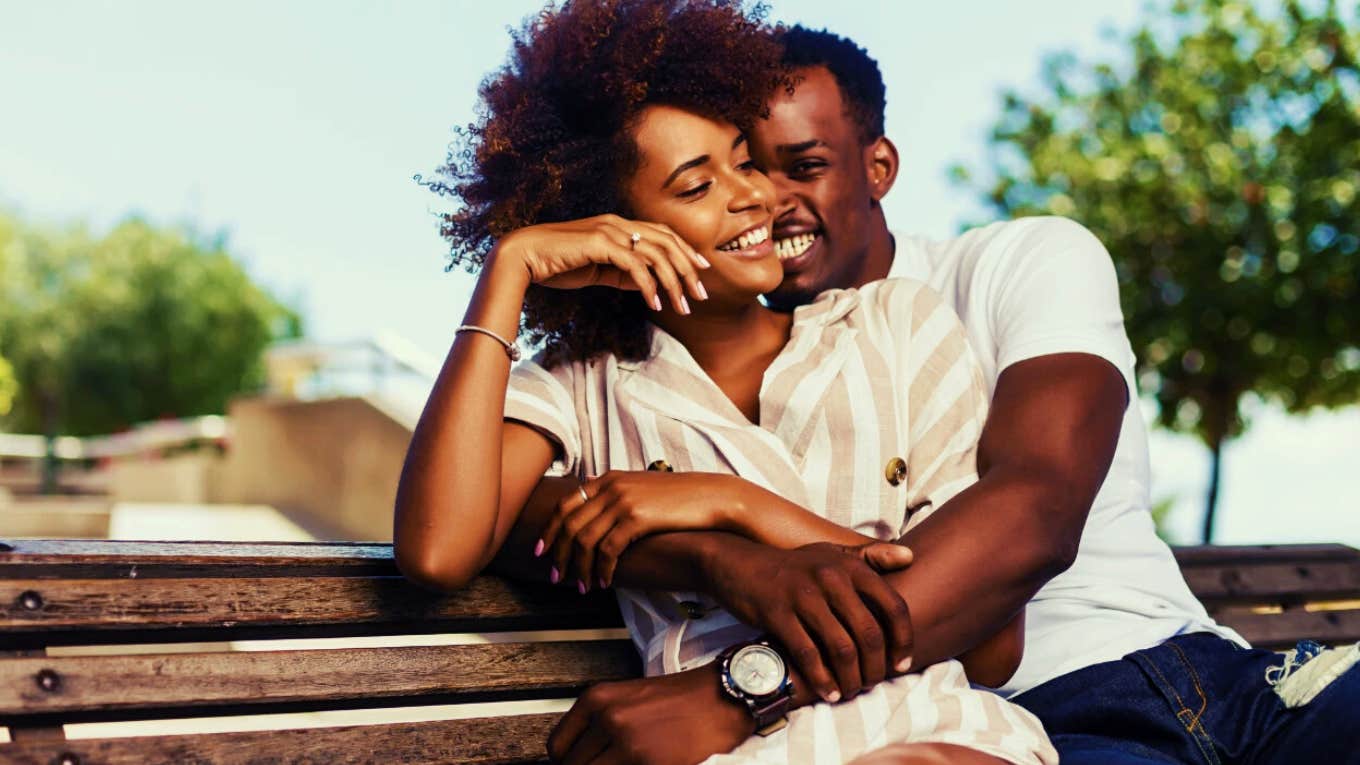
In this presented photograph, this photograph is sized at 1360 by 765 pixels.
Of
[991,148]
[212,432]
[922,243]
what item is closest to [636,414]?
[922,243]

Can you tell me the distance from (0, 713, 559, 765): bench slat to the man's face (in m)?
1.23

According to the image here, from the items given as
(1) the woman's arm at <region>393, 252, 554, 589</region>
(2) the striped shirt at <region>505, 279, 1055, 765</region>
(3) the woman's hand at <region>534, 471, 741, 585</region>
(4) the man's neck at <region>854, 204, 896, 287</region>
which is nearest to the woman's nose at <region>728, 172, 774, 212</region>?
(2) the striped shirt at <region>505, 279, 1055, 765</region>

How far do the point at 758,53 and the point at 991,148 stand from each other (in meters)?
17.4

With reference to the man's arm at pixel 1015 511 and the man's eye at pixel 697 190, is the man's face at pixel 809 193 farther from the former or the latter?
the man's arm at pixel 1015 511

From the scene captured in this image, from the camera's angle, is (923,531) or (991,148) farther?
(991,148)

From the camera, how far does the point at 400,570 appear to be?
269 centimetres

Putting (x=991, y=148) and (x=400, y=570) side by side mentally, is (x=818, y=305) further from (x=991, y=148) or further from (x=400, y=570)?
(x=991, y=148)

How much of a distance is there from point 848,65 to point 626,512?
175 centimetres

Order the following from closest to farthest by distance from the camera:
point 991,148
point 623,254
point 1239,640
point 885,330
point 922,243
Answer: point 623,254 → point 885,330 → point 1239,640 → point 922,243 → point 991,148

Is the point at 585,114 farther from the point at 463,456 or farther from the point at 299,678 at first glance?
the point at 299,678

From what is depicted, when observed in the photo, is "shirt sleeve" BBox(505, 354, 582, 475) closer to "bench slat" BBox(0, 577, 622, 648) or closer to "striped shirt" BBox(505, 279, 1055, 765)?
"striped shirt" BBox(505, 279, 1055, 765)

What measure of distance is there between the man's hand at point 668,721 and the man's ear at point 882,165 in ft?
6.01

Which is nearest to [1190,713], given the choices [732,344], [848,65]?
[732,344]

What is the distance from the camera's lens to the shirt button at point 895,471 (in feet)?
8.47
